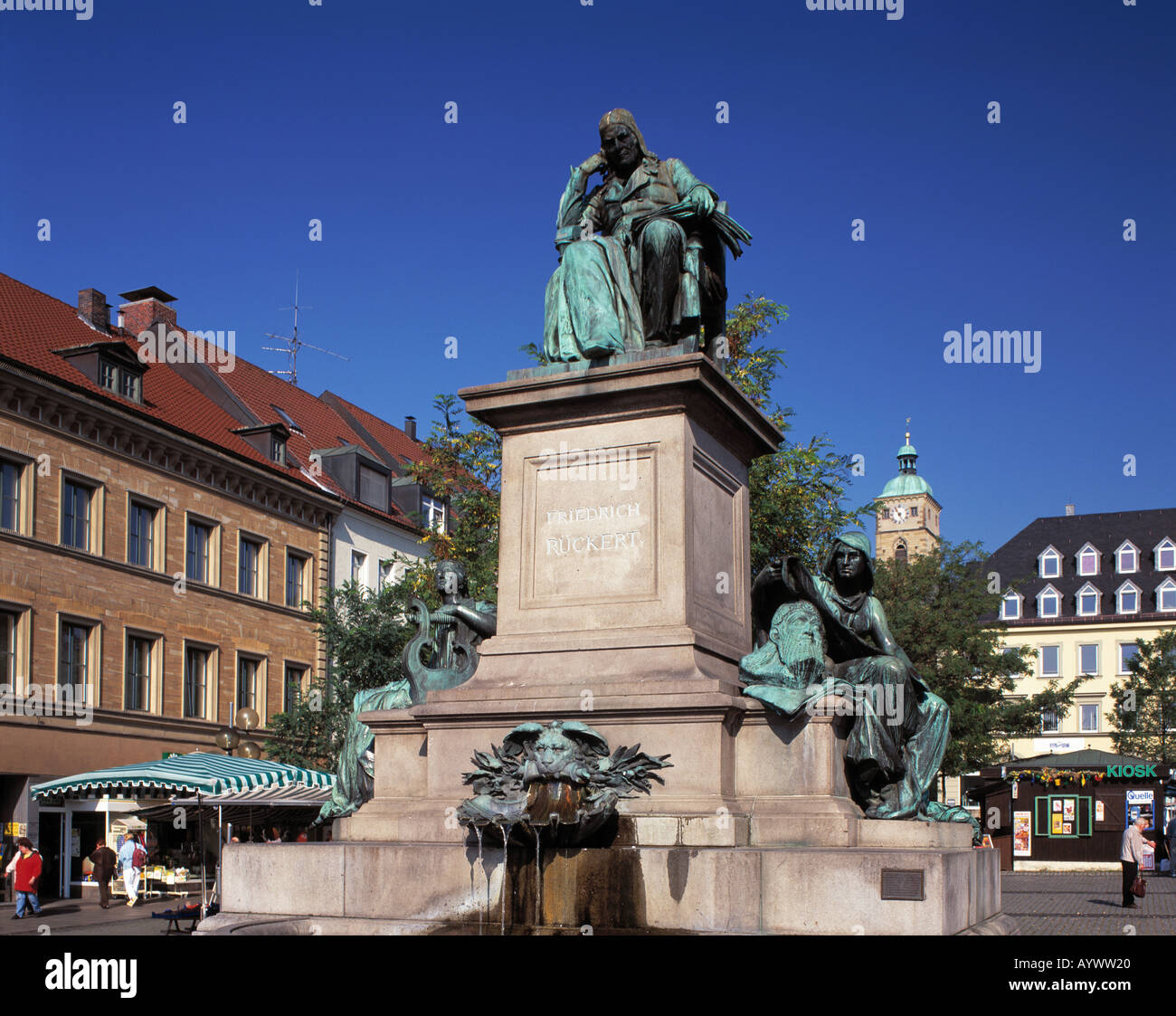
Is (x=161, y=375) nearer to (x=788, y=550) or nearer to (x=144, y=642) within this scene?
(x=144, y=642)

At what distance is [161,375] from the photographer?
1580 inches

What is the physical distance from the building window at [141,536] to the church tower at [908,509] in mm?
94605

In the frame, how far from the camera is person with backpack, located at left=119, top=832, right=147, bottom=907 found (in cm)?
2677

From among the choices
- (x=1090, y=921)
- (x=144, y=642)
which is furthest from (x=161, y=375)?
(x=1090, y=921)

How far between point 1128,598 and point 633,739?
258 ft

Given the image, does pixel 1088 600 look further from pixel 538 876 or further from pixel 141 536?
pixel 538 876

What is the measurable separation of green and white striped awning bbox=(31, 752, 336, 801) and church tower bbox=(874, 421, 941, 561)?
105835 mm

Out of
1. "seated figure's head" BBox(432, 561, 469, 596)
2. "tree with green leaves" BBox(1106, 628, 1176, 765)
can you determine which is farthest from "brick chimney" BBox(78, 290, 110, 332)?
"tree with green leaves" BBox(1106, 628, 1176, 765)

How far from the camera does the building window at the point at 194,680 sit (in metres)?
36.4

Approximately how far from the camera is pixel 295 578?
42219mm

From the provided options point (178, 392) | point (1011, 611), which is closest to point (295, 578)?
point (178, 392)

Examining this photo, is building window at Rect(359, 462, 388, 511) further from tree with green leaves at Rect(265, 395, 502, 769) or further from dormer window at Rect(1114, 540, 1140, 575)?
dormer window at Rect(1114, 540, 1140, 575)

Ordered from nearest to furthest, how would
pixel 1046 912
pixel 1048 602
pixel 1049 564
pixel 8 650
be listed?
pixel 1046 912 < pixel 8 650 < pixel 1048 602 < pixel 1049 564

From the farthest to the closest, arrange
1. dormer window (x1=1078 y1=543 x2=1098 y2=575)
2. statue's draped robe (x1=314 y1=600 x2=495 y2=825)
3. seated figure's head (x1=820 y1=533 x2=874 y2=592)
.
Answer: dormer window (x1=1078 y1=543 x2=1098 y2=575)
statue's draped robe (x1=314 y1=600 x2=495 y2=825)
seated figure's head (x1=820 y1=533 x2=874 y2=592)
